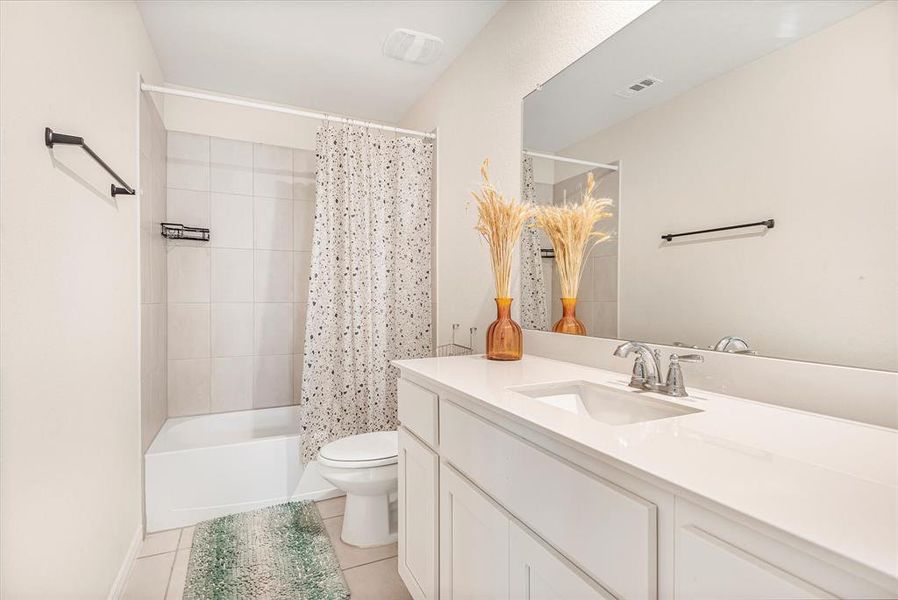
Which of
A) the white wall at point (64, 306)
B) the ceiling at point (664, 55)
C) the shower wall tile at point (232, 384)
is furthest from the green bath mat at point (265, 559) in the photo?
the ceiling at point (664, 55)

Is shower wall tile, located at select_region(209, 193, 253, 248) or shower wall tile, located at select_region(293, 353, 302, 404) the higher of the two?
shower wall tile, located at select_region(209, 193, 253, 248)

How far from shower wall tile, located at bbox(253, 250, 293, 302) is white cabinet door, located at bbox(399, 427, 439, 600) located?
6.07 ft

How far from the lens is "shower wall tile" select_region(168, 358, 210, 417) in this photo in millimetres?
2762

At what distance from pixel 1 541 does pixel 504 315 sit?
1414 millimetres

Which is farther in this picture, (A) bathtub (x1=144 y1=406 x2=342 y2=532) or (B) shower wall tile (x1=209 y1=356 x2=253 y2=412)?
(B) shower wall tile (x1=209 y1=356 x2=253 y2=412)

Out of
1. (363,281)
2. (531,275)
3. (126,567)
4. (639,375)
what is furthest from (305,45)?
(126,567)

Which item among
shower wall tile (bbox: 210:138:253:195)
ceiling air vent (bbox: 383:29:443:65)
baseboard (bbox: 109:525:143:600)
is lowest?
baseboard (bbox: 109:525:143:600)

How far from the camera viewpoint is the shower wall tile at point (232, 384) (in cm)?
287

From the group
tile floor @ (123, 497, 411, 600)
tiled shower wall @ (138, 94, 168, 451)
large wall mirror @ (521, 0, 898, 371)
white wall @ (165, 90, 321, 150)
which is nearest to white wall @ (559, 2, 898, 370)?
large wall mirror @ (521, 0, 898, 371)

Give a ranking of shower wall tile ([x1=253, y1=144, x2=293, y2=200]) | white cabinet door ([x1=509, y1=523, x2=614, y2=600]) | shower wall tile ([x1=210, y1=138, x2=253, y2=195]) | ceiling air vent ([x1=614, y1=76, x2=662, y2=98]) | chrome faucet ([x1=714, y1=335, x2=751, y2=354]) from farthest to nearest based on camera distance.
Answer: shower wall tile ([x1=253, y1=144, x2=293, y2=200]) < shower wall tile ([x1=210, y1=138, x2=253, y2=195]) < ceiling air vent ([x1=614, y1=76, x2=662, y2=98]) < chrome faucet ([x1=714, y1=335, x2=751, y2=354]) < white cabinet door ([x1=509, y1=523, x2=614, y2=600])

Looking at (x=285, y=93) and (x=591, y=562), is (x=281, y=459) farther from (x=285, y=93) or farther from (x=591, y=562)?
(x=285, y=93)

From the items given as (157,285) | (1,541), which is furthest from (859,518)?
(157,285)

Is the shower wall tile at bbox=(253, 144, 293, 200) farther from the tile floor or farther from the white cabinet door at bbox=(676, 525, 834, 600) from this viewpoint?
the white cabinet door at bbox=(676, 525, 834, 600)

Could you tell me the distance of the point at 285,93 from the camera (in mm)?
2857
